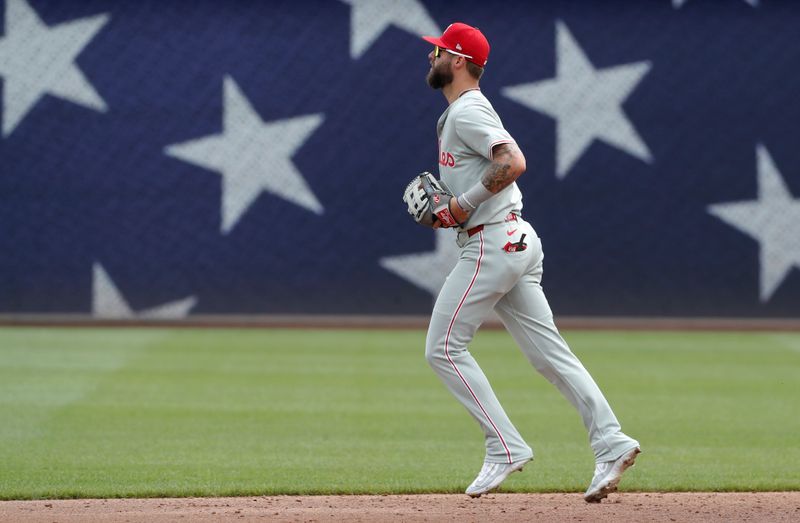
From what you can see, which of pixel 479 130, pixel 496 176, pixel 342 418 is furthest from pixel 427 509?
pixel 342 418

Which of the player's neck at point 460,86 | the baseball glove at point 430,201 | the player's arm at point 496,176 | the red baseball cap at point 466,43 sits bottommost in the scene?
the baseball glove at point 430,201

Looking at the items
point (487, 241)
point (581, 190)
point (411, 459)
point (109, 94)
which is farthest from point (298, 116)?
point (487, 241)

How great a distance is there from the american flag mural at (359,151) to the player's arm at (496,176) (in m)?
11.6

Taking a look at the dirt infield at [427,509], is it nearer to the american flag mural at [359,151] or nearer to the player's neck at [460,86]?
the player's neck at [460,86]

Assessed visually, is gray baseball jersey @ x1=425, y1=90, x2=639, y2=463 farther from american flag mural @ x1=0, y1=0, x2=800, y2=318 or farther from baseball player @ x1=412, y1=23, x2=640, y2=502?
american flag mural @ x1=0, y1=0, x2=800, y2=318

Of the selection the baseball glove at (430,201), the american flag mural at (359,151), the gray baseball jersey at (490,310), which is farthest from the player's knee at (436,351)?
the american flag mural at (359,151)

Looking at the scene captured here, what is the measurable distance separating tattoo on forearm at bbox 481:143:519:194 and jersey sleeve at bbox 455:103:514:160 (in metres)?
0.03

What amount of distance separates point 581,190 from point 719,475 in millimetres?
10787

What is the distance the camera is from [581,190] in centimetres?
1742

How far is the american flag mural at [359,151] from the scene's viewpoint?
17.4 meters

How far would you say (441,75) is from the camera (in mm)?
5852

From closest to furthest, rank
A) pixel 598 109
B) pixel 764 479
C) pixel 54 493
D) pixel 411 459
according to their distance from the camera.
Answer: pixel 54 493, pixel 764 479, pixel 411 459, pixel 598 109

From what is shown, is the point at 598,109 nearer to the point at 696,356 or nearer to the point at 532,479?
the point at 696,356

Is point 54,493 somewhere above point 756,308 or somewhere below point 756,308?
above
